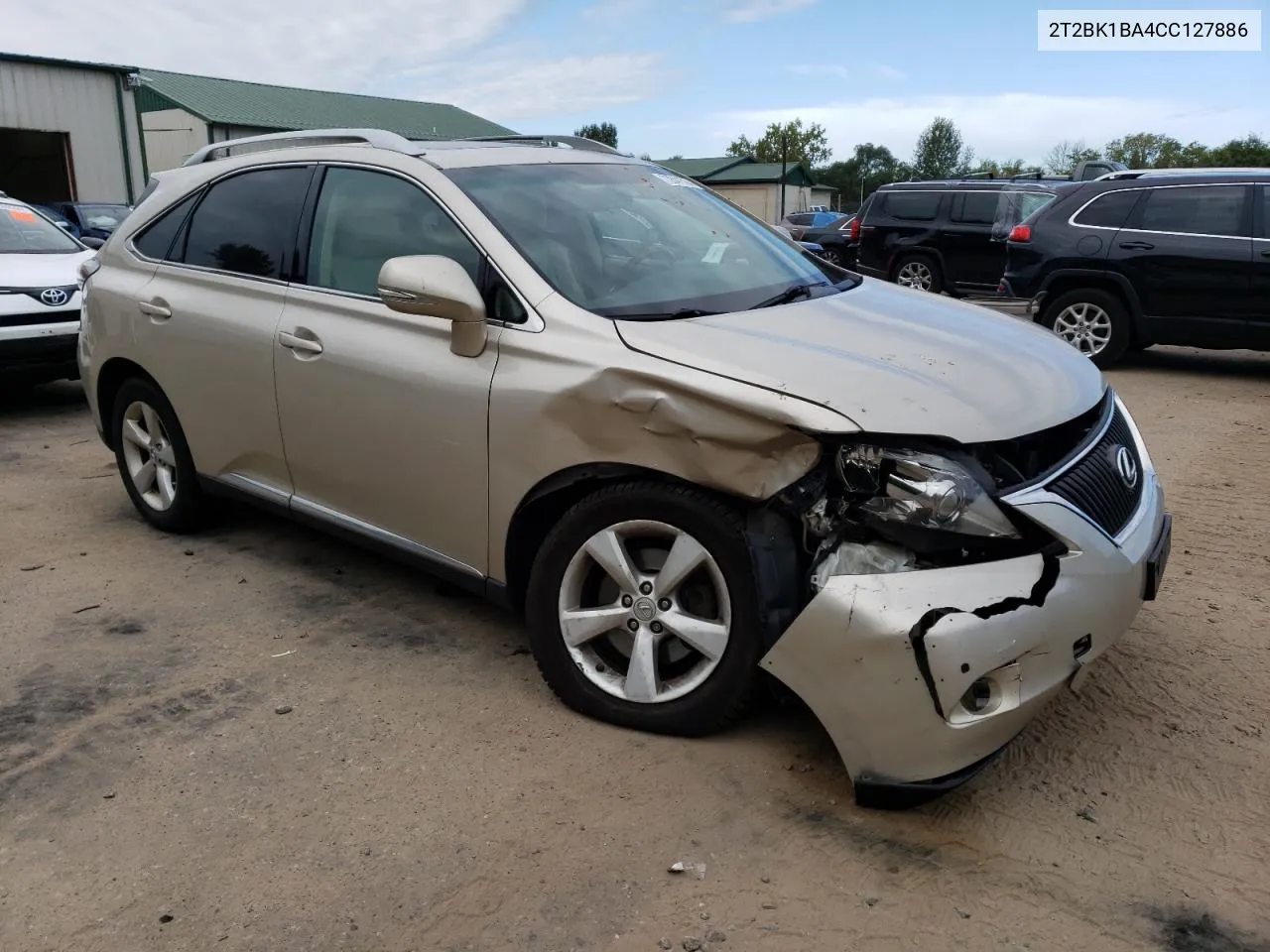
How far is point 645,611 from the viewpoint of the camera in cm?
293

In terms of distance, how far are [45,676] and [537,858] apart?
6.64ft

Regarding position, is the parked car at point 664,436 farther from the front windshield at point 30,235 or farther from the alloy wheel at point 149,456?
the front windshield at point 30,235

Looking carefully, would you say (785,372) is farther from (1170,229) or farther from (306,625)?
(1170,229)

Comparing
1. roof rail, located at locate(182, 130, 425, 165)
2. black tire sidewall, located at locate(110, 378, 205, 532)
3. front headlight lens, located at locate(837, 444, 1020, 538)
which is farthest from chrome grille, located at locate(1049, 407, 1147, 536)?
black tire sidewall, located at locate(110, 378, 205, 532)

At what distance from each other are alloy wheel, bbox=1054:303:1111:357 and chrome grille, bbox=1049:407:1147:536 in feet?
21.7

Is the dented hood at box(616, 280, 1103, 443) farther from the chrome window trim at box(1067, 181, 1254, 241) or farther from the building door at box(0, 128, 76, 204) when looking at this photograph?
the building door at box(0, 128, 76, 204)

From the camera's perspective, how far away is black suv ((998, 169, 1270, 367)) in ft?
27.8

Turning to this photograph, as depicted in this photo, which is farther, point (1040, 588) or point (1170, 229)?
point (1170, 229)

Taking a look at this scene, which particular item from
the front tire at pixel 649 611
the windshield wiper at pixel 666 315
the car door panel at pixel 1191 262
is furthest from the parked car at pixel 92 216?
the front tire at pixel 649 611

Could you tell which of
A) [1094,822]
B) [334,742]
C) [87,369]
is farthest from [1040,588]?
[87,369]

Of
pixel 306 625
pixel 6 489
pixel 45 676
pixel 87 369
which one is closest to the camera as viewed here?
pixel 45 676

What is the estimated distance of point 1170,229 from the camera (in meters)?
8.84

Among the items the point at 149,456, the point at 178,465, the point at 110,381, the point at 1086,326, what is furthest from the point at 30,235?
the point at 1086,326

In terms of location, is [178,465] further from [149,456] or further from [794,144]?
[794,144]
